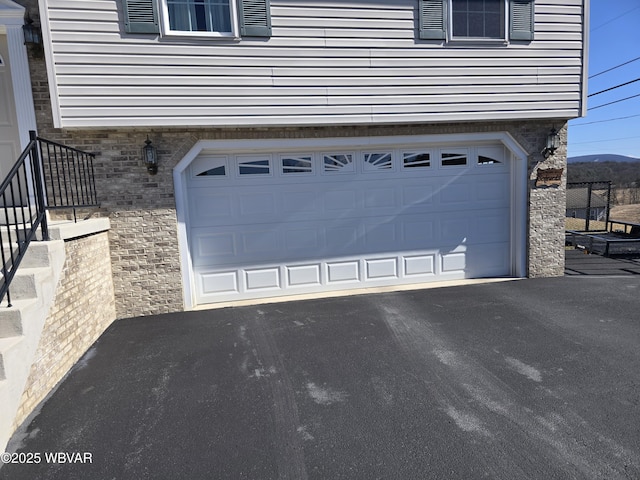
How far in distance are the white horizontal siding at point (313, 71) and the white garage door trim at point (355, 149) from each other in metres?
0.33

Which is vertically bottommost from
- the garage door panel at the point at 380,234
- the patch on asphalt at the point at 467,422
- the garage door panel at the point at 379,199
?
the patch on asphalt at the point at 467,422

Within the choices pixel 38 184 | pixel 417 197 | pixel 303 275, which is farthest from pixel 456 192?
pixel 38 184

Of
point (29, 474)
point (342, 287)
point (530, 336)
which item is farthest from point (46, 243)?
point (530, 336)

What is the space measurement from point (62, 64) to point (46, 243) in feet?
8.01

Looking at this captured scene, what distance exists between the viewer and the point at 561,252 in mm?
6141

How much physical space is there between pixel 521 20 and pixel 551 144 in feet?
6.11

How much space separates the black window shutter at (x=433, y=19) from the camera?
5.05 m

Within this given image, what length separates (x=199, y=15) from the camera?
459 cm

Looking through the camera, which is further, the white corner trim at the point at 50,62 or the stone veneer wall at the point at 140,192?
the stone veneer wall at the point at 140,192

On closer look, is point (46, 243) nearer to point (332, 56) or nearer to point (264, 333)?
point (264, 333)

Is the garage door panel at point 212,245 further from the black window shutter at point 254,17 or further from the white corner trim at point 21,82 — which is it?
the black window shutter at point 254,17

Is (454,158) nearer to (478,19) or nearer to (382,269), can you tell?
(478,19)

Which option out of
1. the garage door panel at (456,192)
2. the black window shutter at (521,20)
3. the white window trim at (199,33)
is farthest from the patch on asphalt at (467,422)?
the black window shutter at (521,20)

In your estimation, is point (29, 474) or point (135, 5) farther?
point (135, 5)
